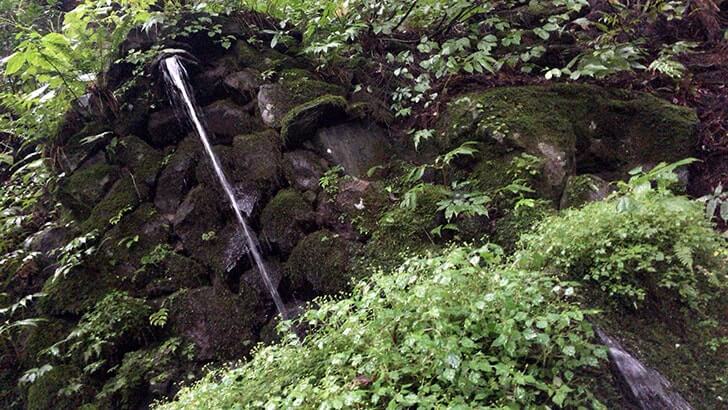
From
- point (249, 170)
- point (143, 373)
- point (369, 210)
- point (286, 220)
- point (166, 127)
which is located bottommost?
point (143, 373)

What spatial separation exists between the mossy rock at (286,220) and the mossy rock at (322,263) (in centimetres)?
15

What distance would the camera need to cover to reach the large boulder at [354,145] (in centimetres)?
513

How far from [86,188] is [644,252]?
6051 mm

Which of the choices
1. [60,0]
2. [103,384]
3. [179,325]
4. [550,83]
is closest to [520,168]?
[550,83]

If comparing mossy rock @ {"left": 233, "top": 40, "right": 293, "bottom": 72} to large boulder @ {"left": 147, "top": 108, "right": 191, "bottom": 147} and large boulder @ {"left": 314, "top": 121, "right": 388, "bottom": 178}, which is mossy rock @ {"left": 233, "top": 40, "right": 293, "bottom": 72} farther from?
large boulder @ {"left": 314, "top": 121, "right": 388, "bottom": 178}

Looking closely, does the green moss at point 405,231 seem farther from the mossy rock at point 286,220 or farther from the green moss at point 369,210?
the mossy rock at point 286,220

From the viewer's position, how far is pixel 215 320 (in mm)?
4516

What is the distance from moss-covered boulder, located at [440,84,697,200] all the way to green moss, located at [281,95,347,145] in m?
1.30

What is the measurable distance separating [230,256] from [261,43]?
312 centimetres

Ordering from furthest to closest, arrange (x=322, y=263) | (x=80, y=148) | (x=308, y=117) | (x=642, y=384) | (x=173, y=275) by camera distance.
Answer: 1. (x=80, y=148)
2. (x=308, y=117)
3. (x=173, y=275)
4. (x=322, y=263)
5. (x=642, y=384)

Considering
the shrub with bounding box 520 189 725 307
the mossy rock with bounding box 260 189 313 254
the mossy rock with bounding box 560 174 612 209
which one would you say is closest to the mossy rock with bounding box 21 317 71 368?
the mossy rock with bounding box 260 189 313 254

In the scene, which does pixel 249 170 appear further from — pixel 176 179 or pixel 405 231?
pixel 405 231

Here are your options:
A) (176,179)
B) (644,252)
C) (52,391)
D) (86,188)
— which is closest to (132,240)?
(176,179)

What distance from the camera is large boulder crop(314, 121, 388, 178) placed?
5.13 m
